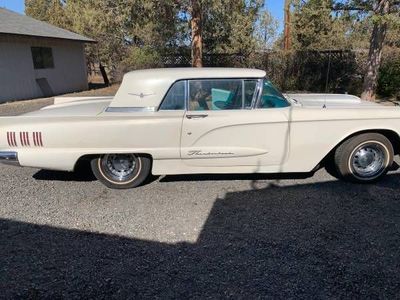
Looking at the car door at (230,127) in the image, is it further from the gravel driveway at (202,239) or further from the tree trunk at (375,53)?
the tree trunk at (375,53)

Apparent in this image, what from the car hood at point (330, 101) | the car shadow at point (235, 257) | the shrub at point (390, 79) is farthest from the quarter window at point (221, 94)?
the shrub at point (390, 79)

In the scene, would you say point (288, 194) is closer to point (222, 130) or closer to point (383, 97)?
point (222, 130)

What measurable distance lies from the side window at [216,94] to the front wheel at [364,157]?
1403 mm

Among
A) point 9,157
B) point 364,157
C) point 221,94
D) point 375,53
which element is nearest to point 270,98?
point 221,94

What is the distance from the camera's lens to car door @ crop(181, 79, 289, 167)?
410cm

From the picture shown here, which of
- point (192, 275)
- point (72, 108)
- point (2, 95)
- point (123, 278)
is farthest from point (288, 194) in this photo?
point (2, 95)

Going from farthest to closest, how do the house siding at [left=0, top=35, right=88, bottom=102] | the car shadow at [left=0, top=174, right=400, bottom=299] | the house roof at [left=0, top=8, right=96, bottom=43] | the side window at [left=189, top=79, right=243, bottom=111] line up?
the house roof at [left=0, top=8, right=96, bottom=43] < the house siding at [left=0, top=35, right=88, bottom=102] < the side window at [left=189, top=79, right=243, bottom=111] < the car shadow at [left=0, top=174, right=400, bottom=299]

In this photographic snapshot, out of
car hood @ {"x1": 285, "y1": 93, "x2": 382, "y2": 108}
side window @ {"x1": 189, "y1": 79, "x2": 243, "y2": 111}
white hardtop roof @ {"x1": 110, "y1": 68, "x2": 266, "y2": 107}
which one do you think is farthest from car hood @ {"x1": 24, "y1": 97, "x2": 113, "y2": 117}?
car hood @ {"x1": 285, "y1": 93, "x2": 382, "y2": 108}

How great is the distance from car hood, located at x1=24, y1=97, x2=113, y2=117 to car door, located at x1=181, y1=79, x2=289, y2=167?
1.20 metres

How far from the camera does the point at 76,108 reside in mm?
4684

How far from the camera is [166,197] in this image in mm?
4168

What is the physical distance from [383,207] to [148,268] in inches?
102

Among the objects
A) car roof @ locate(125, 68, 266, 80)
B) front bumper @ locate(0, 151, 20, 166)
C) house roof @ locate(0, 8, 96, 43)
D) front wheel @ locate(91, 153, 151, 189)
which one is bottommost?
front wheel @ locate(91, 153, 151, 189)

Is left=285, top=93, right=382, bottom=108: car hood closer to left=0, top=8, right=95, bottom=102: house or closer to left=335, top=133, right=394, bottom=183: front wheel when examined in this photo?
left=335, top=133, right=394, bottom=183: front wheel
